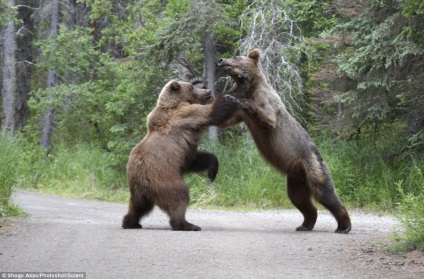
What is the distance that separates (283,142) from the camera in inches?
413

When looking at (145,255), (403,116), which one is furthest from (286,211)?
(145,255)

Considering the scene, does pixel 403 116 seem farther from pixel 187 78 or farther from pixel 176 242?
pixel 176 242

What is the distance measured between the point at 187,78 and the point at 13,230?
10.8m

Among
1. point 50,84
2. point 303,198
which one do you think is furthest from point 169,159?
point 50,84

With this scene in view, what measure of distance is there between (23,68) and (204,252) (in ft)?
89.0

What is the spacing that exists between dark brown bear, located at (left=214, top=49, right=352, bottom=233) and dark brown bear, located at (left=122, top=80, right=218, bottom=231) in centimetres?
58

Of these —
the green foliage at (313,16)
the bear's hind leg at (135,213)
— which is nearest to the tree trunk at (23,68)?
the green foliage at (313,16)

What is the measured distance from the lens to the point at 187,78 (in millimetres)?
20297

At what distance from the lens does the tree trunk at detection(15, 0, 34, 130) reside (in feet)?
111

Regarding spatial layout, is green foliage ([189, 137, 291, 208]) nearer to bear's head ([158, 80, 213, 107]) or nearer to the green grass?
the green grass

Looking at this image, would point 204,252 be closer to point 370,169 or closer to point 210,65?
point 370,169

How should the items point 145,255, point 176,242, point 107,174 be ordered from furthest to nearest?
point 107,174 → point 176,242 → point 145,255

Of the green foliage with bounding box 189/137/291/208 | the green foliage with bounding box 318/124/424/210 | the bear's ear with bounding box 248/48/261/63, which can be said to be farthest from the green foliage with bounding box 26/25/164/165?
the bear's ear with bounding box 248/48/261/63

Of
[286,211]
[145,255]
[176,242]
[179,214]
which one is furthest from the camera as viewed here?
[286,211]
